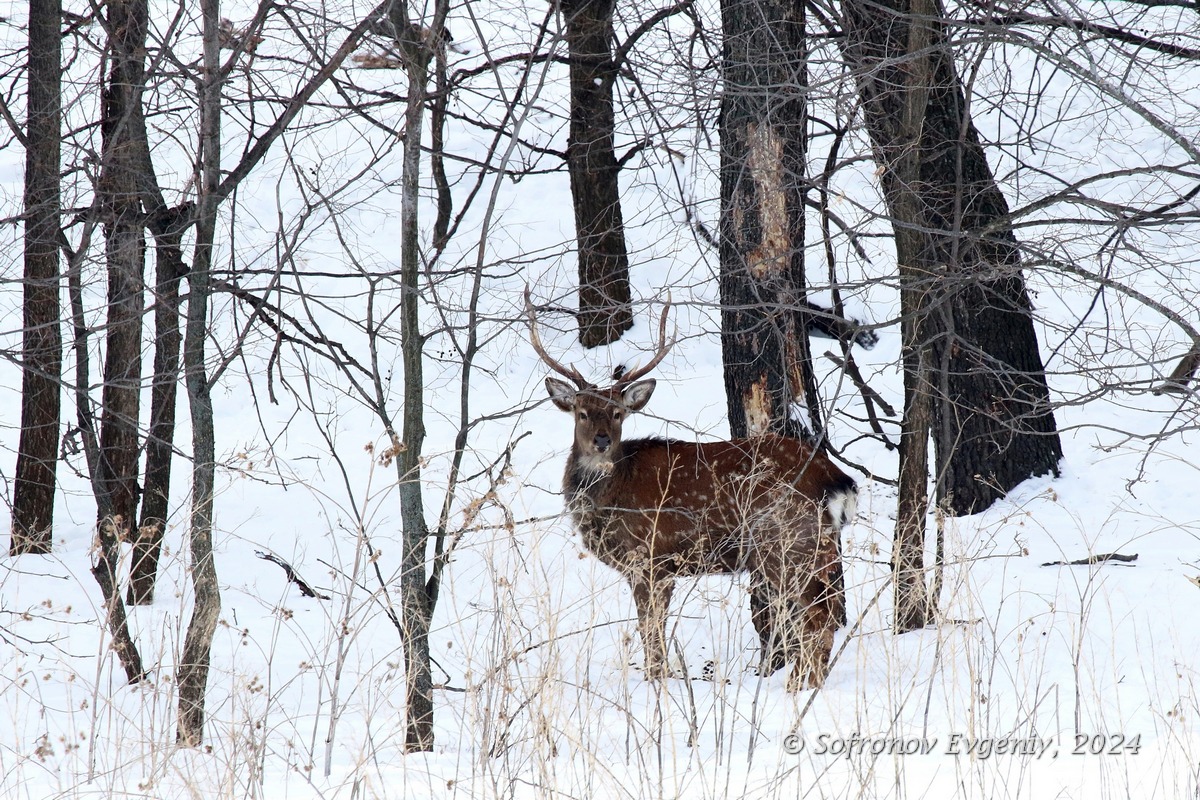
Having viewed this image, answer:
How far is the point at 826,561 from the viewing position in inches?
279

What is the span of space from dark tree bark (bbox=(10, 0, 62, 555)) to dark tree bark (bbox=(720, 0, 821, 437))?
366cm

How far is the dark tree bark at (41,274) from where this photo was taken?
6430 millimetres

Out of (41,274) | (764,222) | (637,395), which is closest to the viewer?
(764,222)

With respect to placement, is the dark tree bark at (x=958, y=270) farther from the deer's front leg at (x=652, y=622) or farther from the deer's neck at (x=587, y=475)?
the deer's neck at (x=587, y=475)

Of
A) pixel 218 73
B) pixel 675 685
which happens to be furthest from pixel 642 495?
pixel 218 73

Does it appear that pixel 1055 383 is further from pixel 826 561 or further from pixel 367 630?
pixel 367 630

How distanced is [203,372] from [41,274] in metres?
4.27

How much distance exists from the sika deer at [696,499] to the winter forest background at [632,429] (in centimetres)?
30

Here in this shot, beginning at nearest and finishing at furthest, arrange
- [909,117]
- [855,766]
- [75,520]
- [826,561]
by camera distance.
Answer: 1. [855,766]
2. [909,117]
3. [826,561]
4. [75,520]

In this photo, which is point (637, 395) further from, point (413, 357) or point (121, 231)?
point (121, 231)

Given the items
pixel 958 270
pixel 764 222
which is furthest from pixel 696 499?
pixel 958 270

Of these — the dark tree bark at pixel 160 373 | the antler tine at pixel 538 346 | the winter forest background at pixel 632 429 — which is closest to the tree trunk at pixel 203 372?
the winter forest background at pixel 632 429

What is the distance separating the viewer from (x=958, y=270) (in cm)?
627

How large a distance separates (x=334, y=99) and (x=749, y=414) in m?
8.37
